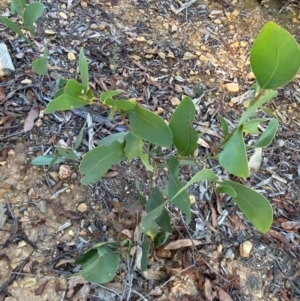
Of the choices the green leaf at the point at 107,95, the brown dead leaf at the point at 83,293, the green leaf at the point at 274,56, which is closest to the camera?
the green leaf at the point at 274,56

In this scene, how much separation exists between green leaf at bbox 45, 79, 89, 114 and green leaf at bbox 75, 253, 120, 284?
47 cm

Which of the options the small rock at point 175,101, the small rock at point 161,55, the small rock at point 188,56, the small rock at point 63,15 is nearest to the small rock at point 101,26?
the small rock at point 63,15

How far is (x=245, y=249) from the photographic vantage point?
1.54m

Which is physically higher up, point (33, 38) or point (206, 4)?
point (206, 4)

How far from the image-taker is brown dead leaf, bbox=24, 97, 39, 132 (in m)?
1.70

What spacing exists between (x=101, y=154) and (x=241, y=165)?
0.40 metres

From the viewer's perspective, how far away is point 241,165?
93cm

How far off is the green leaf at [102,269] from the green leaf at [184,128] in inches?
14.6

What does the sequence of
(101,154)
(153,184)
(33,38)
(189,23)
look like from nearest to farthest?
(101,154) < (153,184) < (33,38) < (189,23)

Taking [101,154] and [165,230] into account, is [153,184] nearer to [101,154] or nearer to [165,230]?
[165,230]

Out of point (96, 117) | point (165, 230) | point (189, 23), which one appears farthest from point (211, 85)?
point (165, 230)

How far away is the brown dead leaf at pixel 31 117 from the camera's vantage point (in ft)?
5.58

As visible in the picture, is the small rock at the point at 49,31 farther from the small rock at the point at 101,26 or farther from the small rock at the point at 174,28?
the small rock at the point at 174,28

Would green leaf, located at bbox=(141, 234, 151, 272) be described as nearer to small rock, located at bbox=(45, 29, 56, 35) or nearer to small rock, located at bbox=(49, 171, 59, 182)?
small rock, located at bbox=(49, 171, 59, 182)
